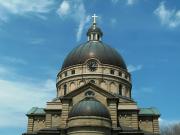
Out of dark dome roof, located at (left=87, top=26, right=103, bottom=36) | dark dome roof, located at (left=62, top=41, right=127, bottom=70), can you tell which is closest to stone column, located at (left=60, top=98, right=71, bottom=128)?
dark dome roof, located at (left=62, top=41, right=127, bottom=70)

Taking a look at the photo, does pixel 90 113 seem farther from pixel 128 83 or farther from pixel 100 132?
pixel 128 83

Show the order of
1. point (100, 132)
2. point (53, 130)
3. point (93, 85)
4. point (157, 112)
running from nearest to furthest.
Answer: point (100, 132)
point (53, 130)
point (93, 85)
point (157, 112)

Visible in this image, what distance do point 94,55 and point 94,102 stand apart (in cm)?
1246

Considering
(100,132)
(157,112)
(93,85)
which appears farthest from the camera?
(157,112)

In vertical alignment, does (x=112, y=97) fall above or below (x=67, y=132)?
above

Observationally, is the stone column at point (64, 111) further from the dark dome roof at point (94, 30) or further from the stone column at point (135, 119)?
the dark dome roof at point (94, 30)

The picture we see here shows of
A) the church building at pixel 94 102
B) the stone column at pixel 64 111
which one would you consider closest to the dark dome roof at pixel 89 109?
the church building at pixel 94 102

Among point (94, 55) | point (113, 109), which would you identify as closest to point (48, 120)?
point (113, 109)

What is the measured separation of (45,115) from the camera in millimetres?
51000

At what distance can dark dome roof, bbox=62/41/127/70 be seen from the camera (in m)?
55.6

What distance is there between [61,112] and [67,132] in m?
5.08

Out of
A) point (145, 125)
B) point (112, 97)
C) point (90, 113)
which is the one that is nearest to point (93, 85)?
point (112, 97)

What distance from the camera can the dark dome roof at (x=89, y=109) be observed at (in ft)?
141

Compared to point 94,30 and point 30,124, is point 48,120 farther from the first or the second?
point 94,30
